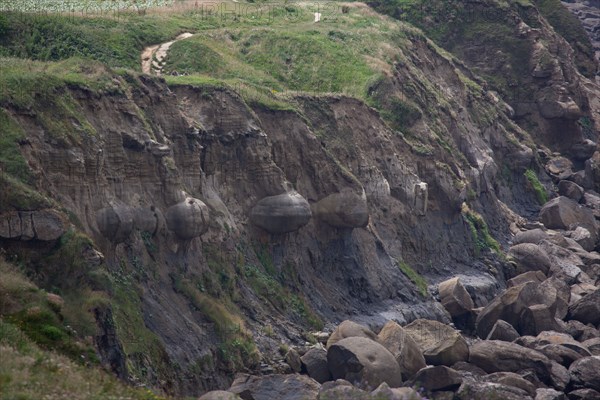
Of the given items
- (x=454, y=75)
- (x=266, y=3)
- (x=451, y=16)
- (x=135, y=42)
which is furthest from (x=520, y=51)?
(x=135, y=42)

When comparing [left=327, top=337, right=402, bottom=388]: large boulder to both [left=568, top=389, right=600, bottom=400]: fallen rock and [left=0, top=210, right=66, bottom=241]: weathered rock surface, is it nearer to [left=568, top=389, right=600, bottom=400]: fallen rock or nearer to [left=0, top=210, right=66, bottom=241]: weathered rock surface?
[left=568, top=389, right=600, bottom=400]: fallen rock

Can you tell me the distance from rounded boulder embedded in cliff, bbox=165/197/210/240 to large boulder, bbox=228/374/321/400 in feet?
20.3

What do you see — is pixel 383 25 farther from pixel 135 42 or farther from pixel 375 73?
pixel 135 42

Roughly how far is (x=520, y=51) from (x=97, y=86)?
62.9 meters

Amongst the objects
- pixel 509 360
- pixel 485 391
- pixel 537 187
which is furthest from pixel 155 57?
pixel 537 187

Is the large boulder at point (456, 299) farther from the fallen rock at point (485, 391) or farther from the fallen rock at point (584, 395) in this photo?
the fallen rock at point (485, 391)

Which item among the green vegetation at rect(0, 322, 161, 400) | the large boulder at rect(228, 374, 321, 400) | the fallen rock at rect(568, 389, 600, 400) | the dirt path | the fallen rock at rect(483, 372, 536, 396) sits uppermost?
the green vegetation at rect(0, 322, 161, 400)

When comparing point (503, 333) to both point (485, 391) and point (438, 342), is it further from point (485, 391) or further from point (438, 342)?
point (485, 391)

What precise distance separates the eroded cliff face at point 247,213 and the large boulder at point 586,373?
814cm

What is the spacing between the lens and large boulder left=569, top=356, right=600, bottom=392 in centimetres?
5028

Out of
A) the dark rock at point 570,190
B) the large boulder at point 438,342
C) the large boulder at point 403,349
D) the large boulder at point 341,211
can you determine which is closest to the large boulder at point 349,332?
the large boulder at point 403,349

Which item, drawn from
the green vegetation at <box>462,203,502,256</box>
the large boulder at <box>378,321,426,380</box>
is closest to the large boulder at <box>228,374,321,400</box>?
the large boulder at <box>378,321,426,380</box>

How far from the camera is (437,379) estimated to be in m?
47.0

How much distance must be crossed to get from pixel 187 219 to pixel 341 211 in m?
11.6
